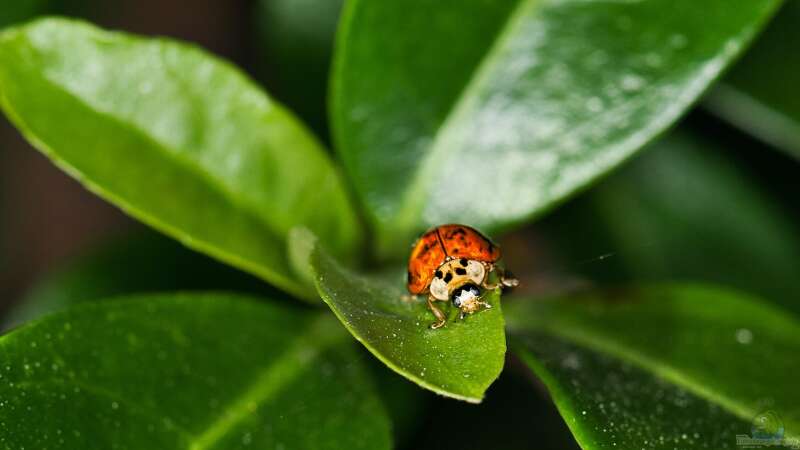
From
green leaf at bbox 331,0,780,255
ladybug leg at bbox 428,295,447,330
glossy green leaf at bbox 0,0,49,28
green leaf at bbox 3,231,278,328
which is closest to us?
ladybug leg at bbox 428,295,447,330

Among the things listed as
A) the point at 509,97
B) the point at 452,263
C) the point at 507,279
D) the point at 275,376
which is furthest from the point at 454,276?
the point at 509,97

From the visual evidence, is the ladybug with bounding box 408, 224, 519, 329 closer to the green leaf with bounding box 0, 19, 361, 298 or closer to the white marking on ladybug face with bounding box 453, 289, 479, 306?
the white marking on ladybug face with bounding box 453, 289, 479, 306

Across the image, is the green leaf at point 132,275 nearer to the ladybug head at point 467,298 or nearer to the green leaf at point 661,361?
the green leaf at point 661,361

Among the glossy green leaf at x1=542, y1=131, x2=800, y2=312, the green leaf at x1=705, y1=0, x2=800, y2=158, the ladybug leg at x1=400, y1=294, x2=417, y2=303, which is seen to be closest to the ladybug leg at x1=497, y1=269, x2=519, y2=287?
the ladybug leg at x1=400, y1=294, x2=417, y2=303

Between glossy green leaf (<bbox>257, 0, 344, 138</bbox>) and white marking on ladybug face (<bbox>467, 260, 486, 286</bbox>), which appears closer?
white marking on ladybug face (<bbox>467, 260, 486, 286</bbox>)

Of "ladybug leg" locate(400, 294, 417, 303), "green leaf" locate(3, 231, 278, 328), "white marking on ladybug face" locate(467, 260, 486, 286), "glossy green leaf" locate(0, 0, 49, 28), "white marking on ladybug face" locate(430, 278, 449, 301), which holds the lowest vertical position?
"green leaf" locate(3, 231, 278, 328)

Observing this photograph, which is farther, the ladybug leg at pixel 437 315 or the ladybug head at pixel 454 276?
the ladybug head at pixel 454 276

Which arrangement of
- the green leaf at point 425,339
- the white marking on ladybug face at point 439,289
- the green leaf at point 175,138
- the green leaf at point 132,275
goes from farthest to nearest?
1. the green leaf at point 132,275
2. the green leaf at point 175,138
3. the white marking on ladybug face at point 439,289
4. the green leaf at point 425,339

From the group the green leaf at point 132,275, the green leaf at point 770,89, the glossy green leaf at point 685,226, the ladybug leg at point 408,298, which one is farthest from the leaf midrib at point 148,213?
the green leaf at point 770,89
